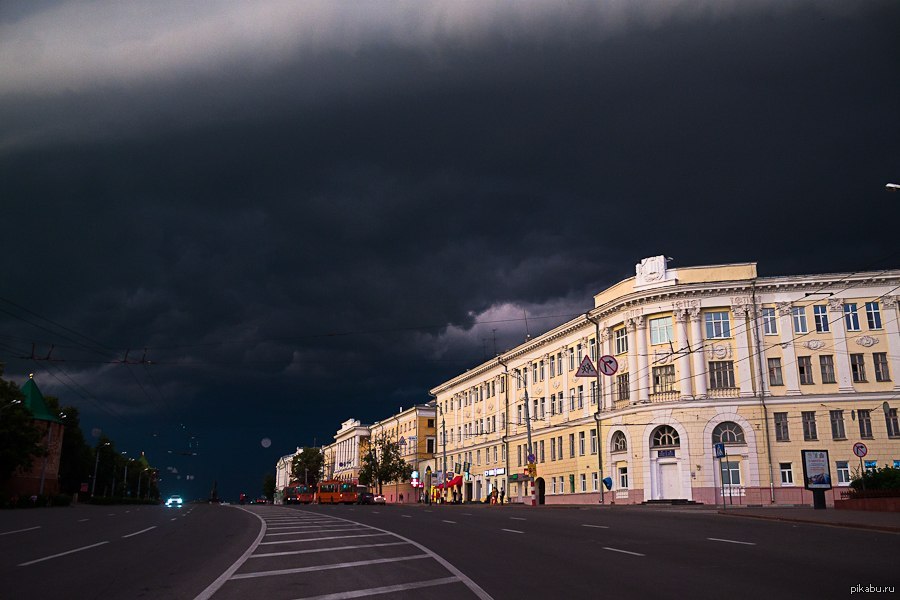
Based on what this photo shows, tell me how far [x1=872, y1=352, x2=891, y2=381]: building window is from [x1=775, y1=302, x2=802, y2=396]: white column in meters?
5.28

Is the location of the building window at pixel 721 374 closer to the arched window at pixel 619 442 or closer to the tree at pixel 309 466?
the arched window at pixel 619 442

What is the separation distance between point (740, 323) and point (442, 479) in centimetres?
4998

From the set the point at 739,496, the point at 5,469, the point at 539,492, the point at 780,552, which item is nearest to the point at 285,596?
the point at 780,552

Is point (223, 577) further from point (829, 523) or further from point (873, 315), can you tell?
point (873, 315)

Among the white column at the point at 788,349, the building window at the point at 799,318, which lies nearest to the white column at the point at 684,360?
the white column at the point at 788,349

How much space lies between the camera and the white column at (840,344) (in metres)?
53.0

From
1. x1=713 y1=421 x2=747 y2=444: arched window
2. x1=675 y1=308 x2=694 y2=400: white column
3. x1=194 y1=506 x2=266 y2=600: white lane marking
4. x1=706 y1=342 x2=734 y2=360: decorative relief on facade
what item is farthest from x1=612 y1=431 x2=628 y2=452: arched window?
x1=194 y1=506 x2=266 y2=600: white lane marking

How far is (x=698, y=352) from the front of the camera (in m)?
56.1

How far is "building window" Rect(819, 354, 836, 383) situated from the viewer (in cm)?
5362

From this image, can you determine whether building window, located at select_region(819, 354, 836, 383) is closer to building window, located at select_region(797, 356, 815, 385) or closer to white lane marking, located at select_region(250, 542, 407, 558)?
building window, located at select_region(797, 356, 815, 385)

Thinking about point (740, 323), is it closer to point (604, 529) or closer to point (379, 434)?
point (604, 529)

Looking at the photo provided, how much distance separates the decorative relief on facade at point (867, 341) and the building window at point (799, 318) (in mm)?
3633

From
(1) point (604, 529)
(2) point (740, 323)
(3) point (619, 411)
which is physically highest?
(2) point (740, 323)

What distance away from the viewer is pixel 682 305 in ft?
187
